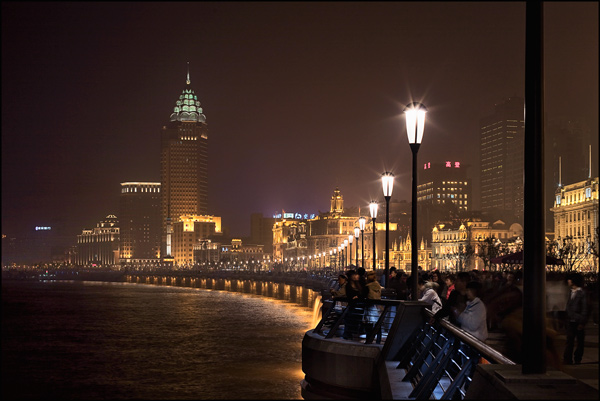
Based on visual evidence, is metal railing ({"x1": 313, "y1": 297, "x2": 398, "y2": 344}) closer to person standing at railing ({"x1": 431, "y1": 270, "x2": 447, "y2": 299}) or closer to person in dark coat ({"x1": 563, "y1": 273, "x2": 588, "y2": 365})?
person in dark coat ({"x1": 563, "y1": 273, "x2": 588, "y2": 365})

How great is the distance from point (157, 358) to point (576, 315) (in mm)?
22160

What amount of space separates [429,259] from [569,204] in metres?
70.8

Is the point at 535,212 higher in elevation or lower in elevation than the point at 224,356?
higher

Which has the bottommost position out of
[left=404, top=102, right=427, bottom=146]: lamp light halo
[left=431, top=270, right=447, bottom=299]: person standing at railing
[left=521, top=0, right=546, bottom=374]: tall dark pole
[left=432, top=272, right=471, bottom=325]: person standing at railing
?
[left=431, top=270, right=447, bottom=299]: person standing at railing

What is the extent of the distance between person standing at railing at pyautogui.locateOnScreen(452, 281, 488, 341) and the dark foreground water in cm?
1206

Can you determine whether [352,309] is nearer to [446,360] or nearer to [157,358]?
[446,360]

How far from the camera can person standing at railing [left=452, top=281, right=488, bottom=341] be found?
997 cm

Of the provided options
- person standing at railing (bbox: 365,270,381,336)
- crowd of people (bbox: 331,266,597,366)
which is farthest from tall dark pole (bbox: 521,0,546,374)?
person standing at railing (bbox: 365,270,381,336)

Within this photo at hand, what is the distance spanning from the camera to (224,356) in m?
32.3

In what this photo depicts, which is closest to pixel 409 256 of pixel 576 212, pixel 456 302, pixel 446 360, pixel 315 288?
pixel 576 212

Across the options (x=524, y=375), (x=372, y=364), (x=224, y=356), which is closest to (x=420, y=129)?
(x=372, y=364)

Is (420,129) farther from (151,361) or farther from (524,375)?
(151,361)

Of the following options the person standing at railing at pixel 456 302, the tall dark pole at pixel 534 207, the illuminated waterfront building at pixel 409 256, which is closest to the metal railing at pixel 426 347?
the person standing at railing at pixel 456 302

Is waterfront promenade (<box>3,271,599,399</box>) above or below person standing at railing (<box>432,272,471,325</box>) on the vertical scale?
below
